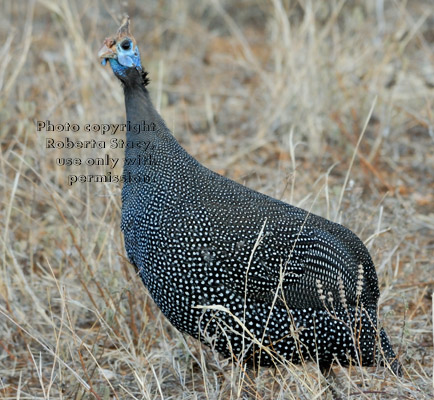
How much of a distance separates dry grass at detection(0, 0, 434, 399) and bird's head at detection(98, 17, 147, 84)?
2.01 ft

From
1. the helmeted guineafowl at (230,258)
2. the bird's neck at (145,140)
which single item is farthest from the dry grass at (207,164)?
the bird's neck at (145,140)

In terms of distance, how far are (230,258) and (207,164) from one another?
230cm

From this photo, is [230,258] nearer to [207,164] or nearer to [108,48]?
[108,48]

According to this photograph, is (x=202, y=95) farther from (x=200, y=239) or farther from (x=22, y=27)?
(x=200, y=239)

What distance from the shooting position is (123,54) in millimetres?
2932

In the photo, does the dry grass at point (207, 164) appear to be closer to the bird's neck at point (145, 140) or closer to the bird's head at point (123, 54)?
the bird's neck at point (145, 140)

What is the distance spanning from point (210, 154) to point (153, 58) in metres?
1.77

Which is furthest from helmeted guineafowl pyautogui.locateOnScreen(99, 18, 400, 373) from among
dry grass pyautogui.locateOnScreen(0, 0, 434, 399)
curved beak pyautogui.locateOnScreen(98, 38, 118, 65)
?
dry grass pyautogui.locateOnScreen(0, 0, 434, 399)

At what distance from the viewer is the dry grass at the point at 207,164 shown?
10.2 ft

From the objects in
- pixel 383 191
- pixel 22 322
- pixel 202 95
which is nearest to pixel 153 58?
pixel 202 95

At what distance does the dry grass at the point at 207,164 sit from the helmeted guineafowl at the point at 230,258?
131 mm

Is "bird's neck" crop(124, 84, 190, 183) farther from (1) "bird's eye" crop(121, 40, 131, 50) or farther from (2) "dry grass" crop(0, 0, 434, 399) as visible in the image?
(2) "dry grass" crop(0, 0, 434, 399)

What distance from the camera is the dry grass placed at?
10.2ft

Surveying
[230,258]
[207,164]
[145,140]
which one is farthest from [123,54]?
[207,164]
